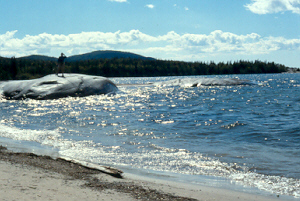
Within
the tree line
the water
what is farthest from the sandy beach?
the tree line

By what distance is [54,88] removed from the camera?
2014 centimetres

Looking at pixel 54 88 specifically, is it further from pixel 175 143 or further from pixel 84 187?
pixel 84 187

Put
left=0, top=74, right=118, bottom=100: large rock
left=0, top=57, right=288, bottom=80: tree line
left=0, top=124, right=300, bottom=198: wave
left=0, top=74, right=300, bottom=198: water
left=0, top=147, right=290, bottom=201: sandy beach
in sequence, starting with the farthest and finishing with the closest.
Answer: left=0, top=57, right=288, bottom=80: tree line, left=0, top=74, right=118, bottom=100: large rock, left=0, top=74, right=300, bottom=198: water, left=0, top=124, right=300, bottom=198: wave, left=0, top=147, right=290, bottom=201: sandy beach

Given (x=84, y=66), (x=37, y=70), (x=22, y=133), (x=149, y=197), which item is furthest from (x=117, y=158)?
(x=84, y=66)

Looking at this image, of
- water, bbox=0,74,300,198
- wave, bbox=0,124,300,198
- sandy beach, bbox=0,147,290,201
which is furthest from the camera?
water, bbox=0,74,300,198

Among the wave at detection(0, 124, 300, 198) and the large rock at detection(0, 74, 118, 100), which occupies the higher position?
the large rock at detection(0, 74, 118, 100)

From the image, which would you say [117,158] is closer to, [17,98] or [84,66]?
[17,98]

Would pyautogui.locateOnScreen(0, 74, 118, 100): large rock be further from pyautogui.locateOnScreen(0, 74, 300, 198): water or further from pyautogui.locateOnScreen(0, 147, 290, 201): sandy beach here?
pyautogui.locateOnScreen(0, 147, 290, 201): sandy beach

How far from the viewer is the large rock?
65.1ft

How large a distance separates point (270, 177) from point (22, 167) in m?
4.76

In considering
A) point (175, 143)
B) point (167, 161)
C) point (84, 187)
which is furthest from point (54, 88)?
point (84, 187)

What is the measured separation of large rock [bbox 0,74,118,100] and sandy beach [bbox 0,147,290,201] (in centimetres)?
1482

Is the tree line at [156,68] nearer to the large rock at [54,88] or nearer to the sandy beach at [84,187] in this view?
the large rock at [54,88]

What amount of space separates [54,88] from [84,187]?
16873mm
